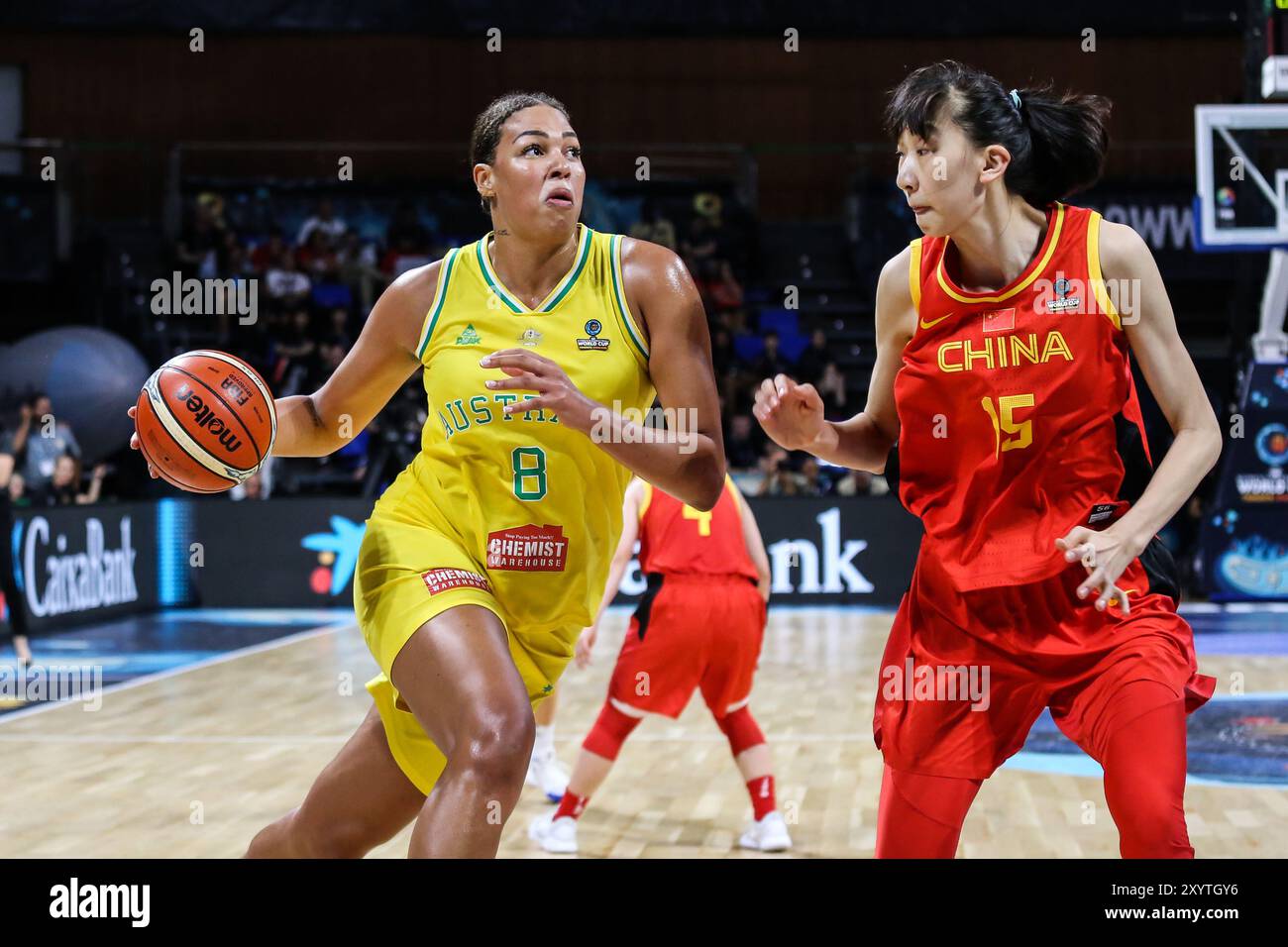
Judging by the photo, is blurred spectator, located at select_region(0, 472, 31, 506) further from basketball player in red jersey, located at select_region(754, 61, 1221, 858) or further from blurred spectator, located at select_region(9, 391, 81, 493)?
basketball player in red jersey, located at select_region(754, 61, 1221, 858)

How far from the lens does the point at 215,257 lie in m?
16.2

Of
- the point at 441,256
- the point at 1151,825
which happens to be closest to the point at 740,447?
the point at 441,256

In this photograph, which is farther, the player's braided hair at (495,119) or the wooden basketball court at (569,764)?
the wooden basketball court at (569,764)

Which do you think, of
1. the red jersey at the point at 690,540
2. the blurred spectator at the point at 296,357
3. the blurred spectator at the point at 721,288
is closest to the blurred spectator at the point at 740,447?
the blurred spectator at the point at 721,288

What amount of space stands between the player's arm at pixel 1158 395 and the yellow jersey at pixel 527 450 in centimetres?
103

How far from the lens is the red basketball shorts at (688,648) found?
559cm

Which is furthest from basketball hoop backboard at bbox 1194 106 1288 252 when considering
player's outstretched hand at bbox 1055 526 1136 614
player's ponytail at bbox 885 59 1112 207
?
player's outstretched hand at bbox 1055 526 1136 614

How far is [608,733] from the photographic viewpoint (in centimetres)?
553

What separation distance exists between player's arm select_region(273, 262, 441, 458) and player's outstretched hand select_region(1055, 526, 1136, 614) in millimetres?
1561

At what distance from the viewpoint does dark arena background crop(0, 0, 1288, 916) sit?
9.22 meters

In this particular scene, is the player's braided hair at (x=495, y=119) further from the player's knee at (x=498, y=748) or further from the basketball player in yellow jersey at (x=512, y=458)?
the player's knee at (x=498, y=748)

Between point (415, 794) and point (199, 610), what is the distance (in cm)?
1128

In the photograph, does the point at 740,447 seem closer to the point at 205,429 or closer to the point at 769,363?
the point at 769,363

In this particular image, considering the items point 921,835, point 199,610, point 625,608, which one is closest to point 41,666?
point 199,610
